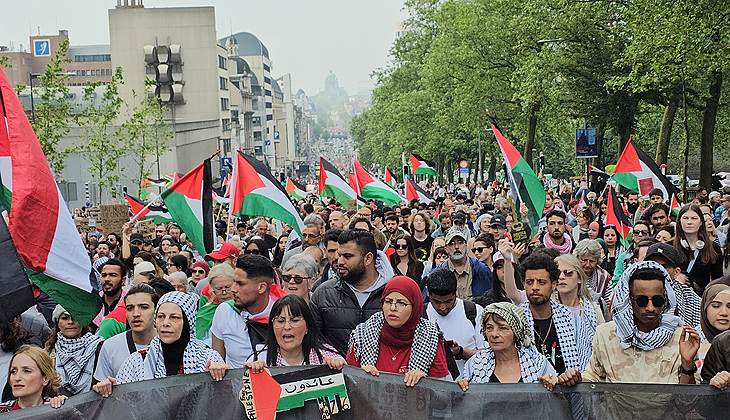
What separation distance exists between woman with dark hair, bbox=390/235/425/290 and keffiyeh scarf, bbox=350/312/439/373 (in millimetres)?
3753

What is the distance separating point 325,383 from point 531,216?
270 inches

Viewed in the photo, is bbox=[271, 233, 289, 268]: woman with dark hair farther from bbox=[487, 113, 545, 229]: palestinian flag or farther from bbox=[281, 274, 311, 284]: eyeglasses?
bbox=[281, 274, 311, 284]: eyeglasses

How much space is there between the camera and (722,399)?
14.4 ft

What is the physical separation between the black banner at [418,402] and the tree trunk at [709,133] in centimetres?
2192

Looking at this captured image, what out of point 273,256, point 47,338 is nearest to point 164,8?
point 273,256

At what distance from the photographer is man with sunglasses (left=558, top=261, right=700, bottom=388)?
4934 millimetres

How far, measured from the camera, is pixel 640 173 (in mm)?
15109

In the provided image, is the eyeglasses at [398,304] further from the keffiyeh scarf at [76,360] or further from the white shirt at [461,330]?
the keffiyeh scarf at [76,360]

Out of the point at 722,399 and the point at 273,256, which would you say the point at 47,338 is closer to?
the point at 722,399

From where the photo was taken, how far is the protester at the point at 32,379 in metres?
5.12

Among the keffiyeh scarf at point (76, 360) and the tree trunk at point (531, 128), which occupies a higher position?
the tree trunk at point (531, 128)

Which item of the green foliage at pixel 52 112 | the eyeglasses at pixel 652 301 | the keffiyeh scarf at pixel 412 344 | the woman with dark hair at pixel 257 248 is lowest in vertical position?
the keffiyeh scarf at pixel 412 344

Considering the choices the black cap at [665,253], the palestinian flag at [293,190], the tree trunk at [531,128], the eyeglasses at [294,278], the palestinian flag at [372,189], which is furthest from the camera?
the tree trunk at [531,128]

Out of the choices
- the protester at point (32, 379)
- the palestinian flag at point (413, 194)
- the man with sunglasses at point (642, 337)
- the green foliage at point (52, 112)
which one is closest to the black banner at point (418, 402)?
the man with sunglasses at point (642, 337)
